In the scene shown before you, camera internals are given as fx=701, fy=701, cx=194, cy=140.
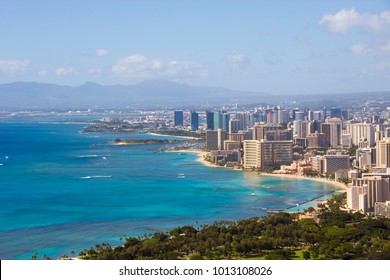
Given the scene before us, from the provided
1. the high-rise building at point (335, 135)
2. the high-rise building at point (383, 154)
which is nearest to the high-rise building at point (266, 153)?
the high-rise building at point (383, 154)

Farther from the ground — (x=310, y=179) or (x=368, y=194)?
(x=368, y=194)

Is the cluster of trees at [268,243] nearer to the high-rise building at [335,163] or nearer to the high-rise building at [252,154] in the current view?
the high-rise building at [335,163]

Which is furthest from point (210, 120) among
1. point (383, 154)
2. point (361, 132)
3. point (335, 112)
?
point (383, 154)

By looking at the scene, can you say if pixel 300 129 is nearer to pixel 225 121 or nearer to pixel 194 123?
pixel 225 121

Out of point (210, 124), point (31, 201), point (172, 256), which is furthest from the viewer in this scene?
point (210, 124)

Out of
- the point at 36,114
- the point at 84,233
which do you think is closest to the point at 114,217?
the point at 84,233

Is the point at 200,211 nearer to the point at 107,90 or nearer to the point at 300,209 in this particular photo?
the point at 300,209

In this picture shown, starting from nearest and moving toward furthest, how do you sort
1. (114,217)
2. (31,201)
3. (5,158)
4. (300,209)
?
(114,217)
(300,209)
(31,201)
(5,158)
